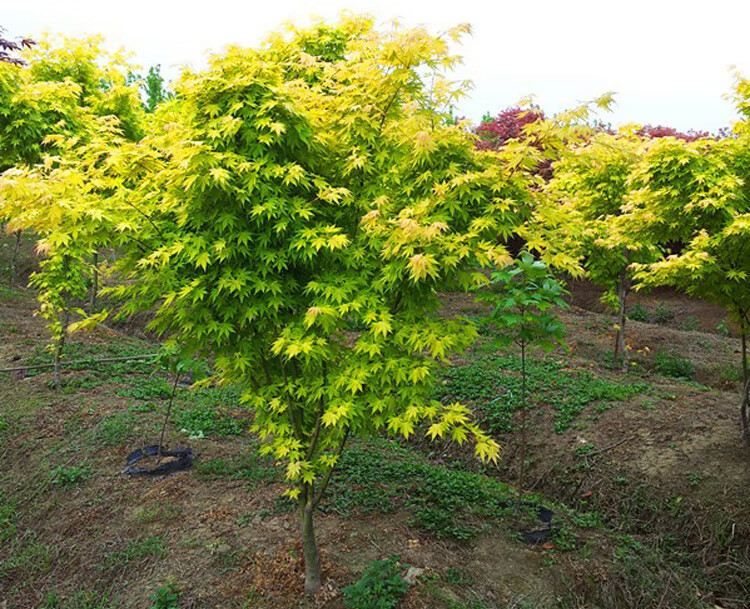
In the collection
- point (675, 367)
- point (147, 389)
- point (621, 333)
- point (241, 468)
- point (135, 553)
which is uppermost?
point (621, 333)

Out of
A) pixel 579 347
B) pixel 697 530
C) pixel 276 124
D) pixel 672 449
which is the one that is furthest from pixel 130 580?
pixel 579 347

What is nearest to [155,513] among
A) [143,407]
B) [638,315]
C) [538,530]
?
[143,407]

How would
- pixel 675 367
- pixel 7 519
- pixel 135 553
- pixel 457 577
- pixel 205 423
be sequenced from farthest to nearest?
pixel 675 367 < pixel 205 423 < pixel 7 519 < pixel 135 553 < pixel 457 577

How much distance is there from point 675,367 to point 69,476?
1106cm

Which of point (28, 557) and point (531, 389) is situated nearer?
point (28, 557)

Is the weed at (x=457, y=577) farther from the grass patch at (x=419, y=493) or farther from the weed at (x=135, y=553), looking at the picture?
the weed at (x=135, y=553)

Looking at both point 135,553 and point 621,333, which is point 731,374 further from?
point 135,553

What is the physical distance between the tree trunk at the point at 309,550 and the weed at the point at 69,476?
312cm

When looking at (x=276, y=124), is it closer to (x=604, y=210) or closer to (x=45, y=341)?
(x=604, y=210)

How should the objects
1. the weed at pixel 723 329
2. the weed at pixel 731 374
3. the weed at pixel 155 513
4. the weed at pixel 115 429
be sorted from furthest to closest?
the weed at pixel 723 329 < the weed at pixel 731 374 < the weed at pixel 115 429 < the weed at pixel 155 513

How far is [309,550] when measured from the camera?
4.15 meters

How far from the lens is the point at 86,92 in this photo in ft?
31.2

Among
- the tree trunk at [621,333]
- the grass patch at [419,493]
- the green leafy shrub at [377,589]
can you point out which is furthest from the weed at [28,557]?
the tree trunk at [621,333]

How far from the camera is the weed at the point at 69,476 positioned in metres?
5.72
